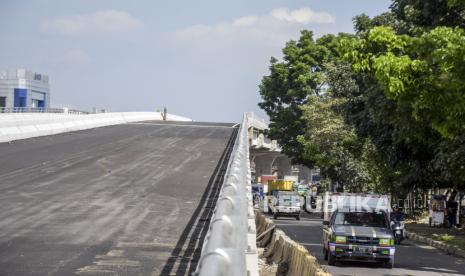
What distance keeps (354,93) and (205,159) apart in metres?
9.78

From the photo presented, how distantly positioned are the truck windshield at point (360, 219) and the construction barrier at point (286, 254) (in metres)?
2.08

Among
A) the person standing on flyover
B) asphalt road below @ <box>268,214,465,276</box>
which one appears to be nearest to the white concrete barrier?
asphalt road below @ <box>268,214,465,276</box>

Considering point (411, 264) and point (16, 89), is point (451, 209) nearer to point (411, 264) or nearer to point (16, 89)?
point (411, 264)

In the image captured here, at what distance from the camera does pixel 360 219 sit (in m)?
22.5

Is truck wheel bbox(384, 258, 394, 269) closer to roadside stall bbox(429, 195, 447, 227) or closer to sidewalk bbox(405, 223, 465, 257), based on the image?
sidewalk bbox(405, 223, 465, 257)

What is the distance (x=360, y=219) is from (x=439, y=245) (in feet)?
32.1

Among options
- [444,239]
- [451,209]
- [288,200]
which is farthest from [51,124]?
[451,209]

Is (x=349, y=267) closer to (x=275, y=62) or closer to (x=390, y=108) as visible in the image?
(x=390, y=108)

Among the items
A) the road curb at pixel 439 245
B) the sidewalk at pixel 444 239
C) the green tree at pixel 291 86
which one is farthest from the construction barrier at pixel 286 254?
the green tree at pixel 291 86

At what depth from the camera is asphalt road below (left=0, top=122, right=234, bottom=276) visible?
33.6ft

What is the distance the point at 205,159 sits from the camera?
28.3 meters

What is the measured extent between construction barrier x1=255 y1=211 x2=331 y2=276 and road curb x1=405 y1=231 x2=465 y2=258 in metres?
7.85

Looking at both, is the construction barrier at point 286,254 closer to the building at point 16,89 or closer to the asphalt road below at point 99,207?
the asphalt road below at point 99,207

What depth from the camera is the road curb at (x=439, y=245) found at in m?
27.2
